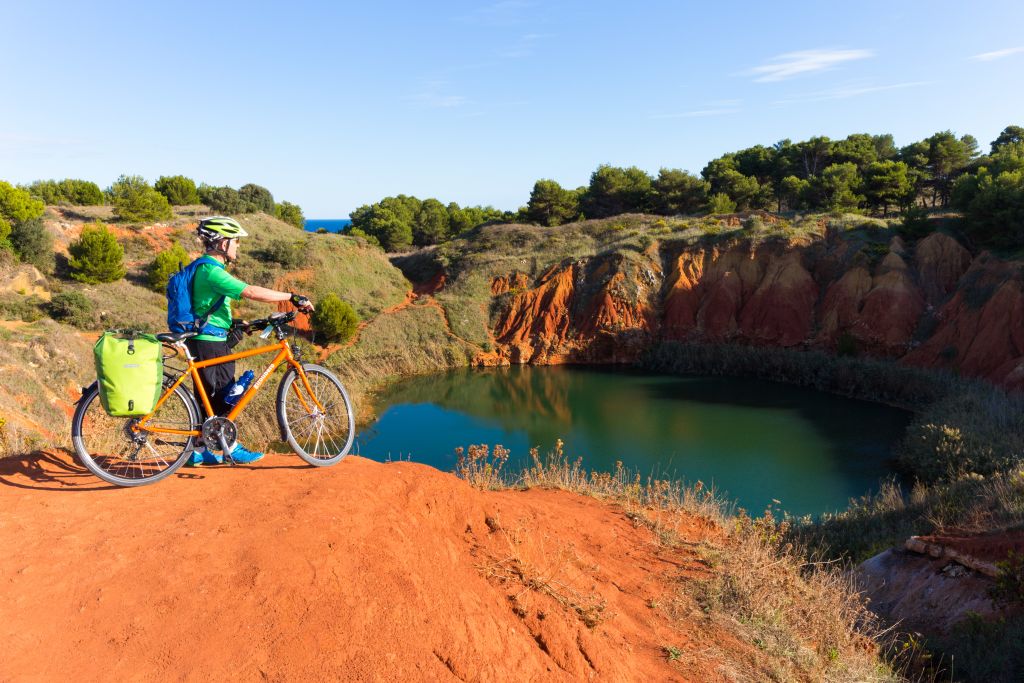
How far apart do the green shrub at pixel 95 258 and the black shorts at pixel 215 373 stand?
2500 cm

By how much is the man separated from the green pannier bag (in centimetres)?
52

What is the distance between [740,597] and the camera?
5.14m

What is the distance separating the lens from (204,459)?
4.97 meters

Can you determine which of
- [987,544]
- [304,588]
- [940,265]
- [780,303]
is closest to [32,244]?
[304,588]

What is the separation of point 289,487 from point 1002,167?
1302 inches

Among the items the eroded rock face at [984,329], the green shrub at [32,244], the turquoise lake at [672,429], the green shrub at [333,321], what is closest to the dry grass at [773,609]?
the turquoise lake at [672,429]

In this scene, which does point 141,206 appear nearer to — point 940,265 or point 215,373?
point 215,373

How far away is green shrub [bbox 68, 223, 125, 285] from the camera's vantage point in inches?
972

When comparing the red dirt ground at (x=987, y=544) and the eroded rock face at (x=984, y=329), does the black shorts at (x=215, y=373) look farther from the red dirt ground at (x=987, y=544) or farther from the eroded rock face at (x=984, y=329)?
the eroded rock face at (x=984, y=329)

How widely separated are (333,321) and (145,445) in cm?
2299

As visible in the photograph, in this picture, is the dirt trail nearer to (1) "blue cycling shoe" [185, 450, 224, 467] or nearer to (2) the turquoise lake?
(1) "blue cycling shoe" [185, 450, 224, 467]

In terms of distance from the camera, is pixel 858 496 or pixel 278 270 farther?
pixel 278 270

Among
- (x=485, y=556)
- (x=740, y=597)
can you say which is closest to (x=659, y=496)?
(x=740, y=597)

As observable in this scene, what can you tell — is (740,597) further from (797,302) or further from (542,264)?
(542,264)
